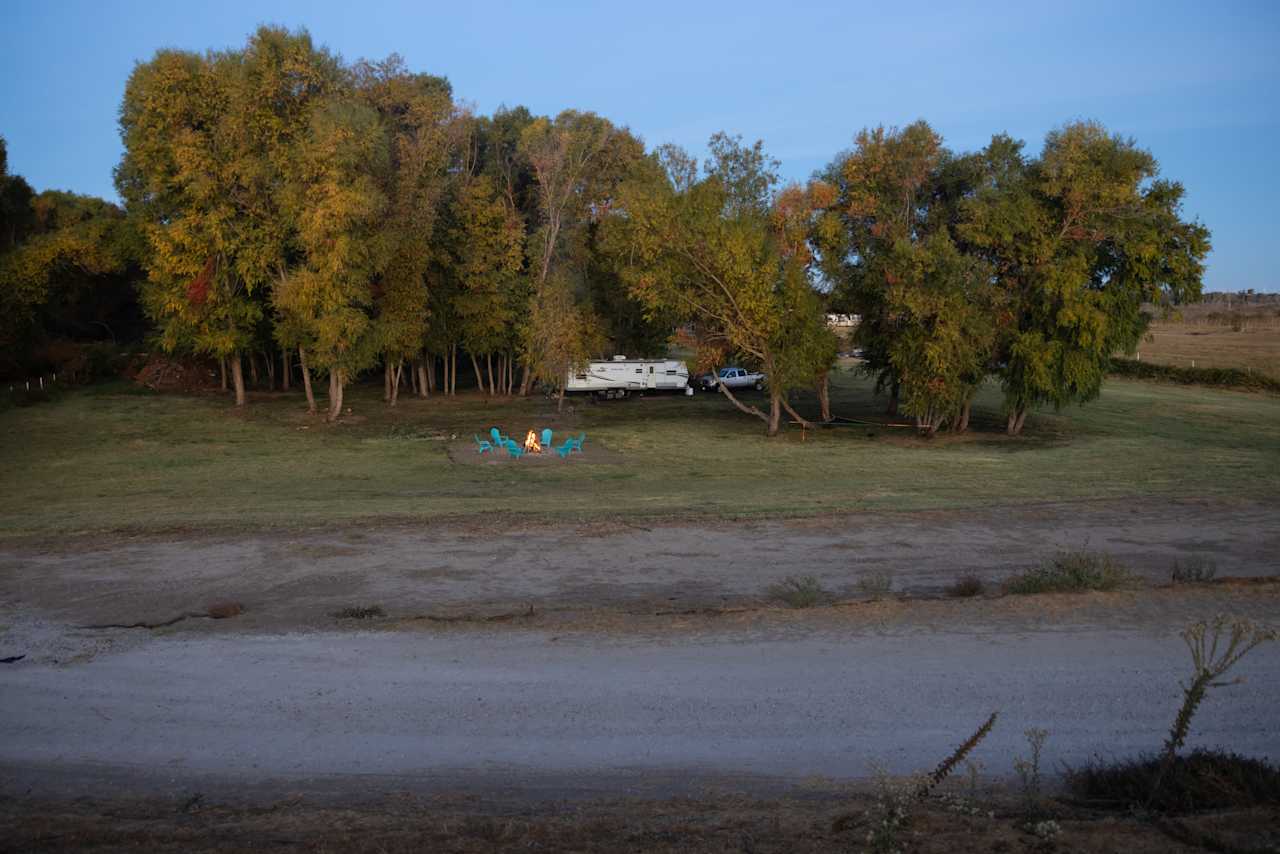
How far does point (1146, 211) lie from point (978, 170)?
5850 millimetres

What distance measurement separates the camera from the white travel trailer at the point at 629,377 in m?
52.7

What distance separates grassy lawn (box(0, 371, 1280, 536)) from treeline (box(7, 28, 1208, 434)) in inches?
117

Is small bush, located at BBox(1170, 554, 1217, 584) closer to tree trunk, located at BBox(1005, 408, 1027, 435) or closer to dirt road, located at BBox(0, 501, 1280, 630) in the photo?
dirt road, located at BBox(0, 501, 1280, 630)

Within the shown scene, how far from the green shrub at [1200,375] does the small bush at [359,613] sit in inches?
2104

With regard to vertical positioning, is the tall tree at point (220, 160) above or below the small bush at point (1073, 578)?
above

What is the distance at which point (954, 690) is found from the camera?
907cm

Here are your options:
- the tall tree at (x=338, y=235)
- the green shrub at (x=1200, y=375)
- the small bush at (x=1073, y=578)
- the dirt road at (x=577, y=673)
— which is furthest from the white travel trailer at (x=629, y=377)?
the small bush at (x=1073, y=578)

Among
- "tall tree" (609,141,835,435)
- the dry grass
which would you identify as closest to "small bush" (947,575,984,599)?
the dry grass

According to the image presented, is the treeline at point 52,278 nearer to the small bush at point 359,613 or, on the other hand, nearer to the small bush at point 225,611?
the small bush at point 225,611

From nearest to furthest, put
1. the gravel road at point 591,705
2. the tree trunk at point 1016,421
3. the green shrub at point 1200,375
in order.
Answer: the gravel road at point 591,705, the tree trunk at point 1016,421, the green shrub at point 1200,375

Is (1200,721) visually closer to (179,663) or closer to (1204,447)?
(179,663)

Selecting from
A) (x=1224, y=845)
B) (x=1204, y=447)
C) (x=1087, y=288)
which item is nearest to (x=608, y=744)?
(x=1224, y=845)

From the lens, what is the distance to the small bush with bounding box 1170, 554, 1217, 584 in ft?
41.8

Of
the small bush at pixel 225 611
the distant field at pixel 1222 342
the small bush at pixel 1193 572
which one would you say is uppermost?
the distant field at pixel 1222 342
